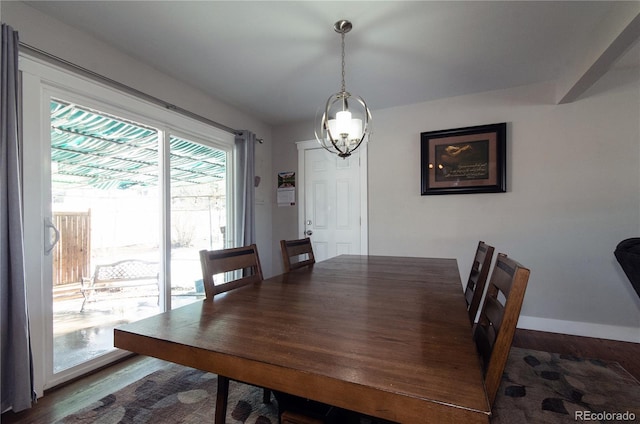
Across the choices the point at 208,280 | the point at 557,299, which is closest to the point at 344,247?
the point at 557,299

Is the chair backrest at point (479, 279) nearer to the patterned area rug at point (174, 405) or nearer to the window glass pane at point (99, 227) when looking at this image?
the patterned area rug at point (174, 405)

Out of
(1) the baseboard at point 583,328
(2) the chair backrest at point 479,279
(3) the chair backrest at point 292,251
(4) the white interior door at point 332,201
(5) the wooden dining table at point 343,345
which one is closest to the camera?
(5) the wooden dining table at point 343,345

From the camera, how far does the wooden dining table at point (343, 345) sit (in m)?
0.57

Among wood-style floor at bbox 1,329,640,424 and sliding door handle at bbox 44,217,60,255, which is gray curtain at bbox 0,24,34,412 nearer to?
wood-style floor at bbox 1,329,640,424

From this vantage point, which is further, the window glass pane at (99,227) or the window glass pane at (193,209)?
the window glass pane at (193,209)

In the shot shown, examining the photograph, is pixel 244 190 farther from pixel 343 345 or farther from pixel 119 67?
pixel 343 345

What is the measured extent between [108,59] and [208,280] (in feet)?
6.46

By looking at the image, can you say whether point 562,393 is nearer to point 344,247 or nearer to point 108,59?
point 344,247

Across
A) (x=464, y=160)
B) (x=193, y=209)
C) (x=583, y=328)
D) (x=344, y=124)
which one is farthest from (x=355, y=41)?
(x=583, y=328)

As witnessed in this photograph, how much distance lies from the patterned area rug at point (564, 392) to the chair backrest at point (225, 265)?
144cm

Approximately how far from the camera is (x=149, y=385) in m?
1.85

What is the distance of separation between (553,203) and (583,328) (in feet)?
3.82

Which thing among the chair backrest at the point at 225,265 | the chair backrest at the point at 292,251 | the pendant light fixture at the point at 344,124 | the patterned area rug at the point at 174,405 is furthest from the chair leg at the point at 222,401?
the pendant light fixture at the point at 344,124
